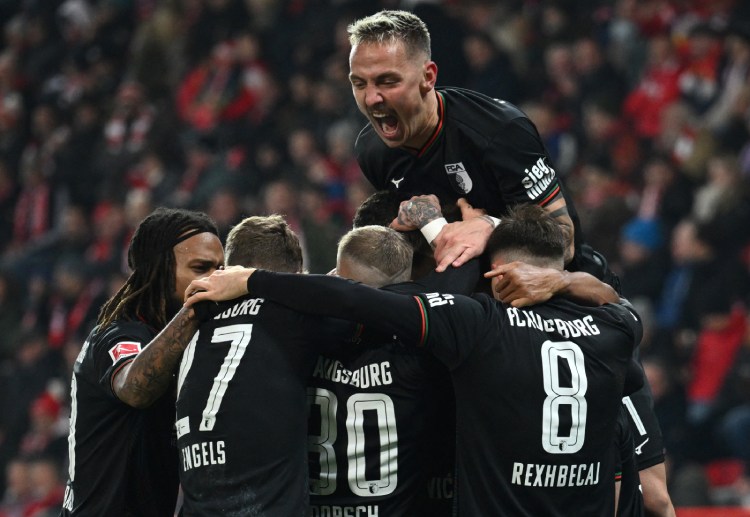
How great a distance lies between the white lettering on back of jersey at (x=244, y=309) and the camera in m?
4.21

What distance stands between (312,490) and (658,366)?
15.7 ft

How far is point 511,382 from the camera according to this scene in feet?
13.6

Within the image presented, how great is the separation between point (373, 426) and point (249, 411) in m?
0.45

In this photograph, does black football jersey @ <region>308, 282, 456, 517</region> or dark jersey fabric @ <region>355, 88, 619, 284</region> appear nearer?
black football jersey @ <region>308, 282, 456, 517</region>

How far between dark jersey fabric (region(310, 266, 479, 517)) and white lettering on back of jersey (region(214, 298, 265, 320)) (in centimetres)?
33

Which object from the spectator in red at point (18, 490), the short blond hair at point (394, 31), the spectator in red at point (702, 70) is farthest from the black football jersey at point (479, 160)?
the spectator in red at point (18, 490)

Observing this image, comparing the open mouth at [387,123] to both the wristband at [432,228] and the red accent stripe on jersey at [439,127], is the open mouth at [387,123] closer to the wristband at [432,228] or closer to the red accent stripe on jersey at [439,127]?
the red accent stripe on jersey at [439,127]

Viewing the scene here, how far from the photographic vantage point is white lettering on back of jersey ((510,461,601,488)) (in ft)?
13.7

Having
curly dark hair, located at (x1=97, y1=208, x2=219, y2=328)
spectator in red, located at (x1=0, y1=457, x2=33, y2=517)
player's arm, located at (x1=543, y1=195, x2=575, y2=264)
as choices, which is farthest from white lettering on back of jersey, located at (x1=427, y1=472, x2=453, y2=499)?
spectator in red, located at (x1=0, y1=457, x2=33, y2=517)

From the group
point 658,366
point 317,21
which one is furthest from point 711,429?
point 317,21

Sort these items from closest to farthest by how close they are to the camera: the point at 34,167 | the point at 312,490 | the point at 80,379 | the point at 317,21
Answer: the point at 312,490 → the point at 80,379 → the point at 317,21 → the point at 34,167

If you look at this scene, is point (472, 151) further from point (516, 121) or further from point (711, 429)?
point (711, 429)

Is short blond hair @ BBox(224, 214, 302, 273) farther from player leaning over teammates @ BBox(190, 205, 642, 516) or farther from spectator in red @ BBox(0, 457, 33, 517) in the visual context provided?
spectator in red @ BBox(0, 457, 33, 517)

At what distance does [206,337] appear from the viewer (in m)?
4.25
